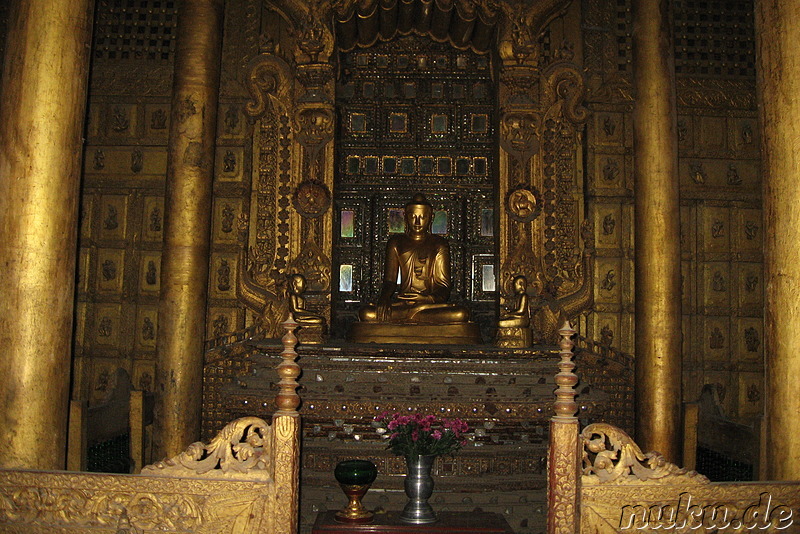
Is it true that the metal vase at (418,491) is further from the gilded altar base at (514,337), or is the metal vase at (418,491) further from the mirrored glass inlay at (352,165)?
the mirrored glass inlay at (352,165)

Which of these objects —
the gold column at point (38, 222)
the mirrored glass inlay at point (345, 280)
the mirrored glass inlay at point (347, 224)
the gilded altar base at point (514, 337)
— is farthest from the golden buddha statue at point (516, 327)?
the gold column at point (38, 222)

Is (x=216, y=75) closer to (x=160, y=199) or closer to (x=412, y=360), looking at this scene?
(x=160, y=199)

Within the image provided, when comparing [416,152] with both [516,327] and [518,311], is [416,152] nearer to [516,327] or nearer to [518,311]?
[518,311]

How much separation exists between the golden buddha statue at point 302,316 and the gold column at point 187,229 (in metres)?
1.08

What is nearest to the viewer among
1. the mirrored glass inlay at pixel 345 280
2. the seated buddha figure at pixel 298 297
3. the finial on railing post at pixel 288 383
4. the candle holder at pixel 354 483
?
Result: the finial on railing post at pixel 288 383

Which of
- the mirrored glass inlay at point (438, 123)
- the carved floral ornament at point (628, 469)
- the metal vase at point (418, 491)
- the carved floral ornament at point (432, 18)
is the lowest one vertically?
the metal vase at point (418, 491)

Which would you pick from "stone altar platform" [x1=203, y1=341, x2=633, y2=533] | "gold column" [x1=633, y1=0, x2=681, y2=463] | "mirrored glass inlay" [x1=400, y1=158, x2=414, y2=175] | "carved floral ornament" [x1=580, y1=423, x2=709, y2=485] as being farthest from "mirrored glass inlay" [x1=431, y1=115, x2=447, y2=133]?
"carved floral ornament" [x1=580, y1=423, x2=709, y2=485]

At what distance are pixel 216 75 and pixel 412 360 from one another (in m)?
3.59

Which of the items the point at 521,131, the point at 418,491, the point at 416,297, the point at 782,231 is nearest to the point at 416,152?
the point at 521,131

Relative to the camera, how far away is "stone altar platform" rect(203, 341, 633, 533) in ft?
22.4

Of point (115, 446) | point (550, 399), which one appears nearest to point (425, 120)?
point (550, 399)

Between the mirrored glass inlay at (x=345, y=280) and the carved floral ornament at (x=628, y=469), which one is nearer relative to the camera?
the carved floral ornament at (x=628, y=469)

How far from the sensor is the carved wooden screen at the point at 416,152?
9664 mm

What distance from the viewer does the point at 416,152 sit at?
976 cm
